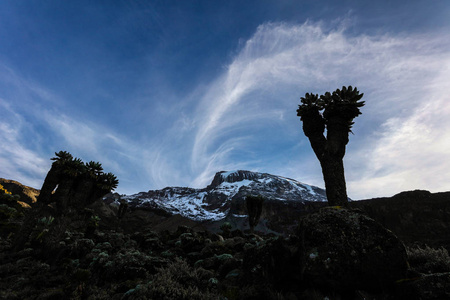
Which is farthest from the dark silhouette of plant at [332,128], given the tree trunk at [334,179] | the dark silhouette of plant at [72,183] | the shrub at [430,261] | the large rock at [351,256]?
the dark silhouette of plant at [72,183]

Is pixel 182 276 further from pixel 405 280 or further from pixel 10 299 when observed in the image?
pixel 405 280

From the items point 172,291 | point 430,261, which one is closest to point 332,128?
point 430,261

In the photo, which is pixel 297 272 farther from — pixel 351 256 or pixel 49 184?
pixel 49 184

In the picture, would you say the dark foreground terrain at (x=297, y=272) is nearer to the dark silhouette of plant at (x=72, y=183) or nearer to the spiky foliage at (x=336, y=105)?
the spiky foliage at (x=336, y=105)

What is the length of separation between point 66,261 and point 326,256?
13997 millimetres

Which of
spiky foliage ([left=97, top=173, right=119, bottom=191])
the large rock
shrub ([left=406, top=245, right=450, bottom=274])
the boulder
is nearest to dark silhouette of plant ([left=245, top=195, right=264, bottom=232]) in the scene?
spiky foliage ([left=97, top=173, right=119, bottom=191])

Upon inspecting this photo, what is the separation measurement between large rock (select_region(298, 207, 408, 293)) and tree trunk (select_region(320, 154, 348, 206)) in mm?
4560

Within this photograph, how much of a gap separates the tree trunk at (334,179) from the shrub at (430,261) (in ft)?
11.4

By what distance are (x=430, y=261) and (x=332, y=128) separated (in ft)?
23.6

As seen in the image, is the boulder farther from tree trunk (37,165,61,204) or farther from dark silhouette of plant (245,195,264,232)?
dark silhouette of plant (245,195,264,232)

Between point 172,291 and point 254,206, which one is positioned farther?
point 254,206

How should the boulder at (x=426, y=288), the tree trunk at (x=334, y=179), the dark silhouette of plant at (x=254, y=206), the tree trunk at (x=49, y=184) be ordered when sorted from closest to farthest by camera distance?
the boulder at (x=426, y=288) → the tree trunk at (x=334, y=179) → the tree trunk at (x=49, y=184) → the dark silhouette of plant at (x=254, y=206)

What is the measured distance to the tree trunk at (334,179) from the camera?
10.1m

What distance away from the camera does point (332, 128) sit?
11.7 m
